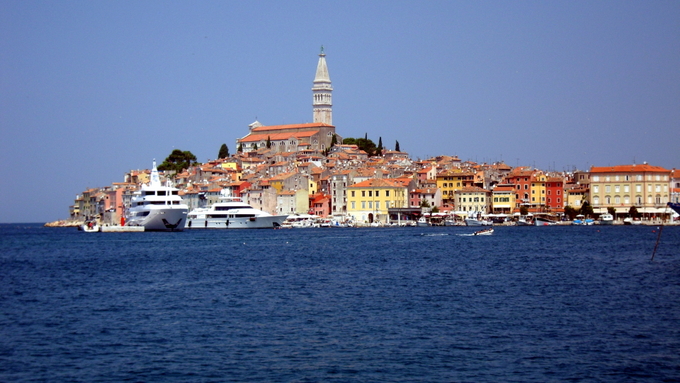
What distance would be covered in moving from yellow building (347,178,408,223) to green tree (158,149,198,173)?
41.4 meters

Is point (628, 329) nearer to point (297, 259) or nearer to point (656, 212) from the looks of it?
point (297, 259)

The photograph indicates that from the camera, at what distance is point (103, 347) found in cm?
1652

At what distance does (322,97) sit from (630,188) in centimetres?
6105

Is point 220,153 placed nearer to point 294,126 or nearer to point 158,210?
point 294,126

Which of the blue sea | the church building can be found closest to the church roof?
the church building

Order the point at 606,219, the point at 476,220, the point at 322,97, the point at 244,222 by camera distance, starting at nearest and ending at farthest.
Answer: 1. the point at 244,222
2. the point at 606,219
3. the point at 476,220
4. the point at 322,97

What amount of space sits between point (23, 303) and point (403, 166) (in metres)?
83.8

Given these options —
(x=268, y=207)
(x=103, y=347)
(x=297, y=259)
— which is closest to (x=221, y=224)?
(x=268, y=207)

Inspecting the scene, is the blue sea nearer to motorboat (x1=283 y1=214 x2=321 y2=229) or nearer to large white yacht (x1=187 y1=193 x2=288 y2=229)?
large white yacht (x1=187 y1=193 x2=288 y2=229)

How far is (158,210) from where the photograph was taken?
239 ft

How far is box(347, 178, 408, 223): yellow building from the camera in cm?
8869

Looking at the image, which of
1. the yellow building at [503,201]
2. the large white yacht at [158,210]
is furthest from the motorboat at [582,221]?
the large white yacht at [158,210]

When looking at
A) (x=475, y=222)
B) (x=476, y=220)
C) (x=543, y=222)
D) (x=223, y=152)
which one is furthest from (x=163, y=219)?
(x=223, y=152)

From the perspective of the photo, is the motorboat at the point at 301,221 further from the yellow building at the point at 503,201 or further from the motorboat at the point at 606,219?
the motorboat at the point at 606,219
